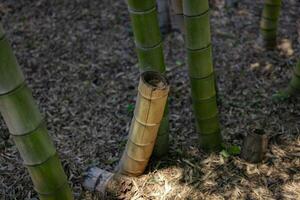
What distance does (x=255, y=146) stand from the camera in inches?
87.0

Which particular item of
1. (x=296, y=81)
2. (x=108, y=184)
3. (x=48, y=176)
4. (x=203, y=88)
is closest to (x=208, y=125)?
(x=203, y=88)

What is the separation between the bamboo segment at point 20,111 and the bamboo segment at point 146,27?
604 millimetres

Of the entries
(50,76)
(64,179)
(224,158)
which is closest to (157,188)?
(224,158)

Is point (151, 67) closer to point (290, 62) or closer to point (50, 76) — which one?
point (50, 76)

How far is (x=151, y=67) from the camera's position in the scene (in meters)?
1.96

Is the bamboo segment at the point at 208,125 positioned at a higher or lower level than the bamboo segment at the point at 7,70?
lower

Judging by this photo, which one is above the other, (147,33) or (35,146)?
(147,33)

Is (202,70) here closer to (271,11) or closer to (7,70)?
(7,70)

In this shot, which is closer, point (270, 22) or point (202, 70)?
point (202, 70)

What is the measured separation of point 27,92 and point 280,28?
2874 mm

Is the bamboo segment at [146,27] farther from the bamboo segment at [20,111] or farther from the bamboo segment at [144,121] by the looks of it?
the bamboo segment at [20,111]

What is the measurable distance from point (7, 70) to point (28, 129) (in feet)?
0.91

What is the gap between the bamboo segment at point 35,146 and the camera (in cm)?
157

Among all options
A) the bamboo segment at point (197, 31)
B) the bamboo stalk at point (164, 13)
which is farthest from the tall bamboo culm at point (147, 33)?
the bamboo stalk at point (164, 13)
